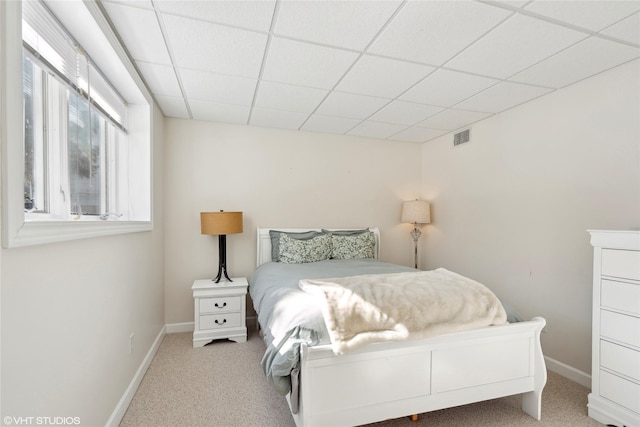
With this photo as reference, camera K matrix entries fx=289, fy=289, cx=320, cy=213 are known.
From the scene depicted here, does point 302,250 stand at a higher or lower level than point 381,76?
lower

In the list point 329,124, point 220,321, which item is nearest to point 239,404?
point 220,321

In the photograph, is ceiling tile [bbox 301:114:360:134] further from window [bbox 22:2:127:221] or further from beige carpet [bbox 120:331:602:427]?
beige carpet [bbox 120:331:602:427]

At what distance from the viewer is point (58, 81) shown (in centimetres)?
144

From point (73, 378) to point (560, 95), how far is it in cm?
362

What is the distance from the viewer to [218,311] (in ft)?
9.24

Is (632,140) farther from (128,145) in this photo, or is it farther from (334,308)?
(128,145)

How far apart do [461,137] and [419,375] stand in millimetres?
2716

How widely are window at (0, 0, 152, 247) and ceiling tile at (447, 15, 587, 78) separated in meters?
2.15

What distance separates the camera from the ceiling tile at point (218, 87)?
2215mm

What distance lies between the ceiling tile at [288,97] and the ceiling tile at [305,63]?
0.10 meters

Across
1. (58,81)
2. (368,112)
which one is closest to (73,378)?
(58,81)

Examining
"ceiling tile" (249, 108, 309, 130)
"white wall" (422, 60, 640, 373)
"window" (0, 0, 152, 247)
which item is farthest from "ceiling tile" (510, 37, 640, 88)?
"window" (0, 0, 152, 247)

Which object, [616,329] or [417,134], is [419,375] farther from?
[417,134]

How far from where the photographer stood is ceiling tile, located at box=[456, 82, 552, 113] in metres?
2.36
